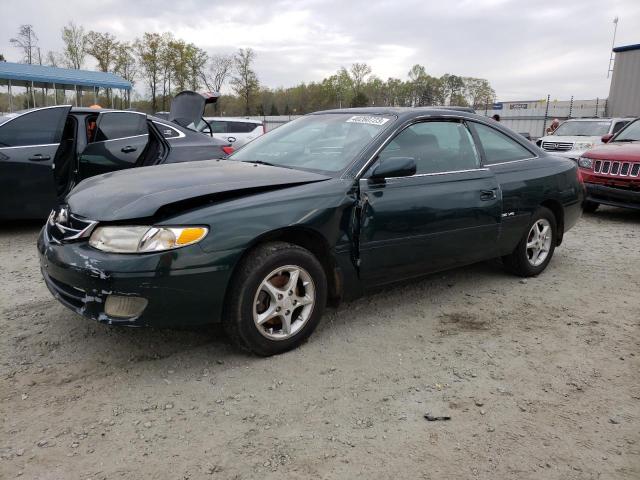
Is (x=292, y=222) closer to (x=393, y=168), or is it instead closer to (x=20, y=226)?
(x=393, y=168)

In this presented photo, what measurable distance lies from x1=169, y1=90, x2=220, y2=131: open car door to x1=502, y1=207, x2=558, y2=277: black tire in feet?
15.4

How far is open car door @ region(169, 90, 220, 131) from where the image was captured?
24.5ft

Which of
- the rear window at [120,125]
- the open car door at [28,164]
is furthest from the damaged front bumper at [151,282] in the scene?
the rear window at [120,125]

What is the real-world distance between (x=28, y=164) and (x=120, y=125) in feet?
3.84

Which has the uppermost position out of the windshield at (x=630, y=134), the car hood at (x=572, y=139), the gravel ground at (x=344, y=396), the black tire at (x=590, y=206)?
the windshield at (x=630, y=134)

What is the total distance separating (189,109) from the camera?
7.57 meters

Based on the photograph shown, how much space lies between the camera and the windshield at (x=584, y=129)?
39.7 ft

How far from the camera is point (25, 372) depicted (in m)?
3.00

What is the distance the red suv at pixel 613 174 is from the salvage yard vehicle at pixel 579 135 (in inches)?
98.5

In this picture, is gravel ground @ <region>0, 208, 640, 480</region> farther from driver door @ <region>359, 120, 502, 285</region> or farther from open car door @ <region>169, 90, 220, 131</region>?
open car door @ <region>169, 90, 220, 131</region>

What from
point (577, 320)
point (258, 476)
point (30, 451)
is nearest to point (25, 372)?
point (30, 451)

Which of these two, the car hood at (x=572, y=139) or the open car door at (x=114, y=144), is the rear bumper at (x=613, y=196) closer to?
the car hood at (x=572, y=139)

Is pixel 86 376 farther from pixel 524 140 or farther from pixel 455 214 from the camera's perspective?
pixel 524 140

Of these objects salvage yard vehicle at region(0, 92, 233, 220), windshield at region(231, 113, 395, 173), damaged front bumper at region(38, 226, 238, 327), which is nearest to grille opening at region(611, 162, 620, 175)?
windshield at region(231, 113, 395, 173)
